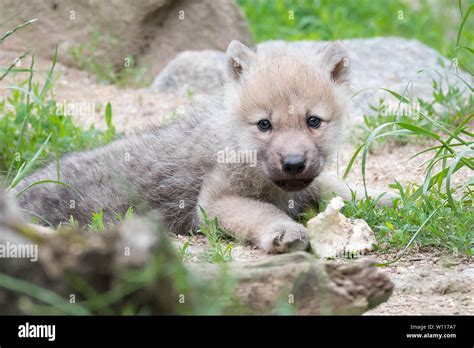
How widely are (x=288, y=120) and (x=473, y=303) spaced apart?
5.72ft

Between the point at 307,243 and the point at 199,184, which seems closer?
the point at 307,243

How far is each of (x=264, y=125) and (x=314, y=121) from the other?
34 cm

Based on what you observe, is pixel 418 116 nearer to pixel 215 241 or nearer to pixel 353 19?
pixel 215 241

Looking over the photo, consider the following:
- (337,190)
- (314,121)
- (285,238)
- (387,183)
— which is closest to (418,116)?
(387,183)

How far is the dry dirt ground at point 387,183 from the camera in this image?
395 cm

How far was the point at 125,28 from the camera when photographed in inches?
401

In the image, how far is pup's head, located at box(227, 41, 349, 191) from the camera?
16.4ft

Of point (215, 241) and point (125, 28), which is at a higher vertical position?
point (125, 28)

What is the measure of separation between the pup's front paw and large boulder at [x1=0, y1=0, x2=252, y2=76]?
5.56 metres

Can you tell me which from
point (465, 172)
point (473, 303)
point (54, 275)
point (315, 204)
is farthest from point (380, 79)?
point (54, 275)

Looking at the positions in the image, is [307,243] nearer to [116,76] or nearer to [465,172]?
[465,172]

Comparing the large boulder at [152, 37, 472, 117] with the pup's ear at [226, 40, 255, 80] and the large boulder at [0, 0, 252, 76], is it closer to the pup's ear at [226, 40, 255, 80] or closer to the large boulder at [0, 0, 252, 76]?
the large boulder at [0, 0, 252, 76]

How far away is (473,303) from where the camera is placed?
390cm

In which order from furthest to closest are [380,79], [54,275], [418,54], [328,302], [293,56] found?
[418,54], [380,79], [293,56], [328,302], [54,275]
